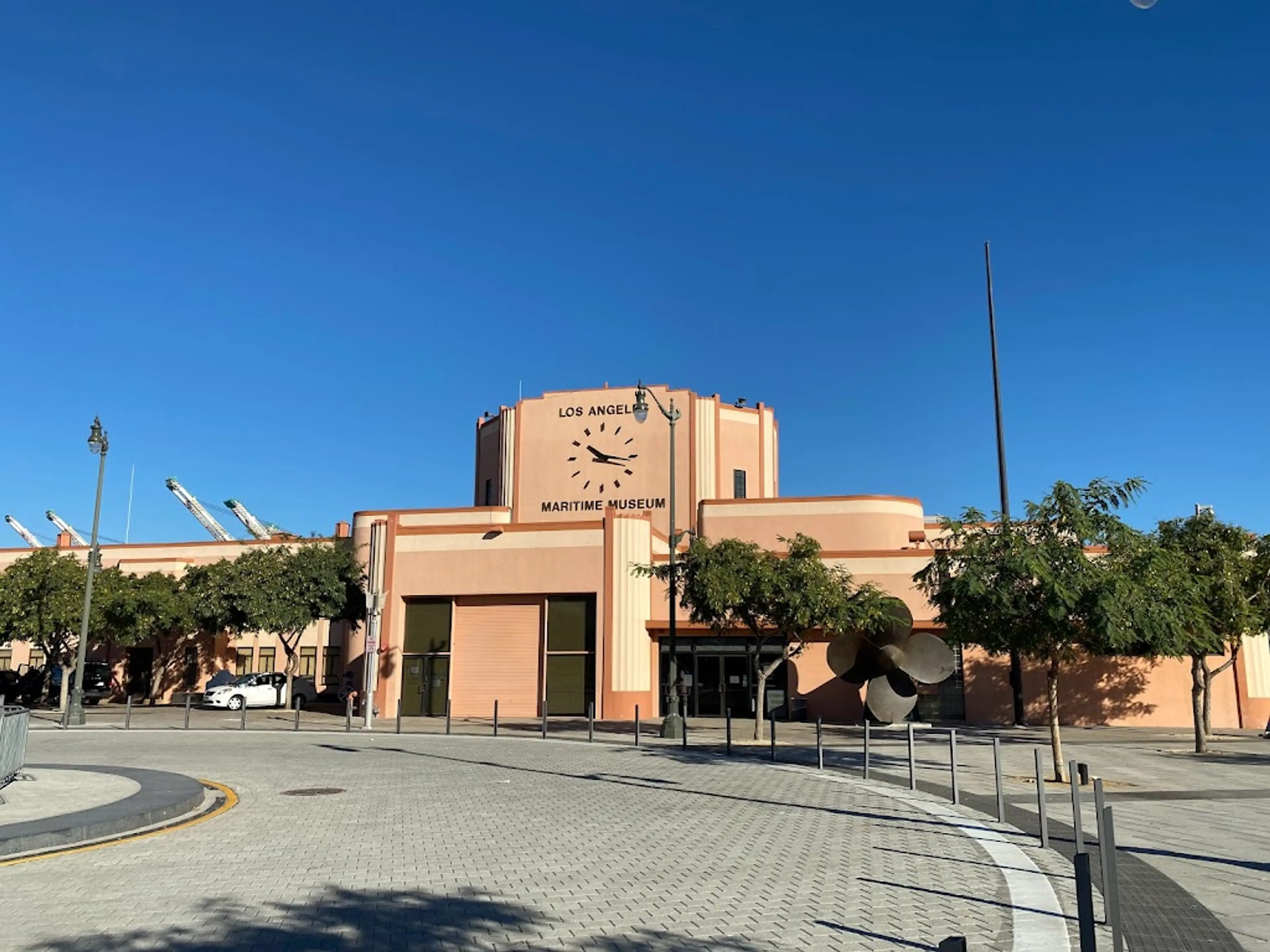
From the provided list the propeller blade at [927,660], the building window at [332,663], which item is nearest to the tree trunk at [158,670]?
the building window at [332,663]

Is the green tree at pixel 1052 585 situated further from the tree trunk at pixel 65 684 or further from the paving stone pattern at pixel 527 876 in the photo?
the tree trunk at pixel 65 684

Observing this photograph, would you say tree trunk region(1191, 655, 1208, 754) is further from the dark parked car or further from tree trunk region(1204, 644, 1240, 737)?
the dark parked car

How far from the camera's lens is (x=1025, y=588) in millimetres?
16203

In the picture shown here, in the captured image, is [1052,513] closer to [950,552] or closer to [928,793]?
[950,552]

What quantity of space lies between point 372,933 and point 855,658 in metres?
18.2

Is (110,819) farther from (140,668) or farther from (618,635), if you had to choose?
(140,668)

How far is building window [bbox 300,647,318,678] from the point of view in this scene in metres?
45.5

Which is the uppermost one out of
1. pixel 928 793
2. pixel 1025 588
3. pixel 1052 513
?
pixel 1052 513

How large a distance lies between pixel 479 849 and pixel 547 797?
4096mm

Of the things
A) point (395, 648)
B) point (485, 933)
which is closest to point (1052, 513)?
point (485, 933)

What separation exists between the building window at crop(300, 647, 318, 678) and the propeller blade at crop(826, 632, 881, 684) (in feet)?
96.2

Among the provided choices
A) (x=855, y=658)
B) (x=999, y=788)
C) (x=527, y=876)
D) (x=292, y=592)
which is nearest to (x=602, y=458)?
(x=292, y=592)

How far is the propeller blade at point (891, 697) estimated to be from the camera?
23.2m

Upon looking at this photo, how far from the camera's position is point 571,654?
33500 millimetres
